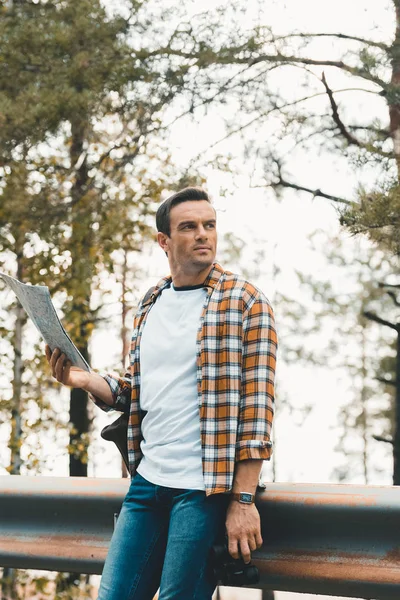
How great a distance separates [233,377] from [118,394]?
0.58 m

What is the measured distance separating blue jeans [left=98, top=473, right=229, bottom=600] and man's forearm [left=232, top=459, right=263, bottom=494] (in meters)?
0.07

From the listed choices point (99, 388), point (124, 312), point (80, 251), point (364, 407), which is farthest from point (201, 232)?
point (364, 407)

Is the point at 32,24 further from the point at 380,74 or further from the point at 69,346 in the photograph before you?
the point at 69,346

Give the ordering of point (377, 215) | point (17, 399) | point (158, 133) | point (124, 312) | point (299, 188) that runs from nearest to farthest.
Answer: point (377, 215) → point (158, 133) → point (299, 188) → point (17, 399) → point (124, 312)

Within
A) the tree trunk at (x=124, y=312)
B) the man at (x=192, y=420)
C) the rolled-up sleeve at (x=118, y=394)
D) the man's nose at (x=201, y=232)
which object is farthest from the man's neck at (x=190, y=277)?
the tree trunk at (x=124, y=312)

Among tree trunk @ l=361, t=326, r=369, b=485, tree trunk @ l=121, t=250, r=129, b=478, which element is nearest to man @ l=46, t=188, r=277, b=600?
tree trunk @ l=121, t=250, r=129, b=478

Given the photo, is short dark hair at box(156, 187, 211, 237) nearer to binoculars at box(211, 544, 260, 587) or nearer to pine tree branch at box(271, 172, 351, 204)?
binoculars at box(211, 544, 260, 587)

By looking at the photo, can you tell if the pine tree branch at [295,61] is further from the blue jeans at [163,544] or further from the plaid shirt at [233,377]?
the blue jeans at [163,544]

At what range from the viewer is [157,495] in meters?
2.32

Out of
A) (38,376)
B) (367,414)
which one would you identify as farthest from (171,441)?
(367,414)

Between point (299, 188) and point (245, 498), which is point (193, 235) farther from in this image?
point (299, 188)

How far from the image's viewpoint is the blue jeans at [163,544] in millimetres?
2180

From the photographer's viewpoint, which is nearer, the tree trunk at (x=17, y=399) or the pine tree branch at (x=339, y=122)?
the pine tree branch at (x=339, y=122)

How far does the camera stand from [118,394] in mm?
2707
